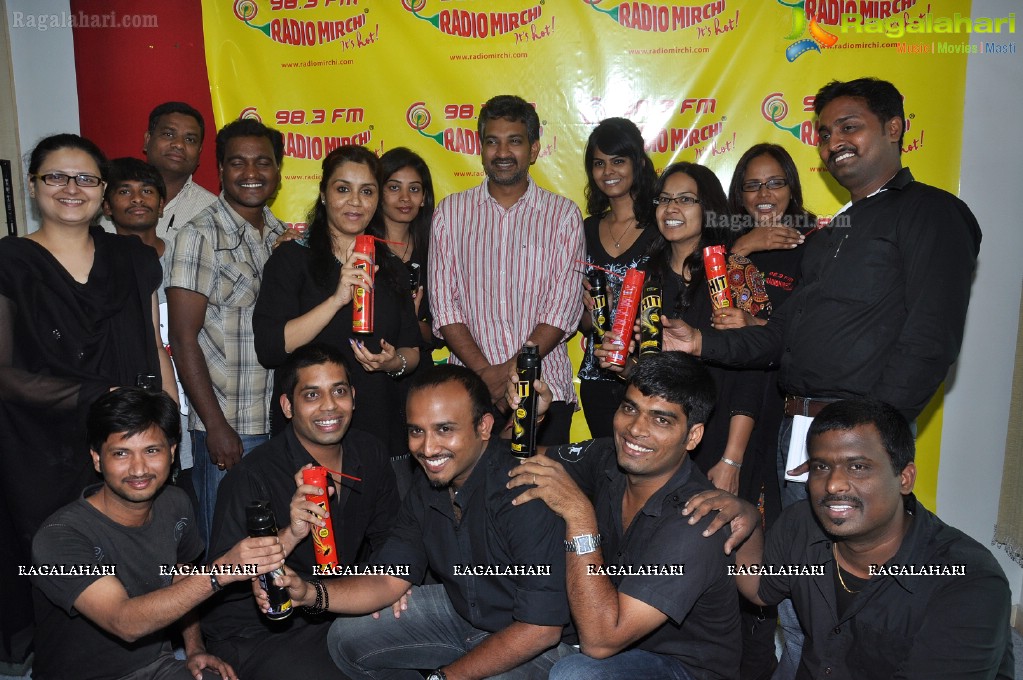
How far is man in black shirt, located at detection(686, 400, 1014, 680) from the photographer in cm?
191

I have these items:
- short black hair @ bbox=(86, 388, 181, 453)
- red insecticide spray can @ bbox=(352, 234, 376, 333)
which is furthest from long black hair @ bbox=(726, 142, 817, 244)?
short black hair @ bbox=(86, 388, 181, 453)

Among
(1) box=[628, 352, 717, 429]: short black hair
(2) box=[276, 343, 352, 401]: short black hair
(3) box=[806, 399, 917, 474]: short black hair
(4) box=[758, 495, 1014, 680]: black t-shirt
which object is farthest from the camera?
(2) box=[276, 343, 352, 401]: short black hair

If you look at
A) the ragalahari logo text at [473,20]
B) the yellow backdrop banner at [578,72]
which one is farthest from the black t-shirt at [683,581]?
the ragalahari logo text at [473,20]

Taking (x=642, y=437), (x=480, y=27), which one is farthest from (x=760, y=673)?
(x=480, y=27)

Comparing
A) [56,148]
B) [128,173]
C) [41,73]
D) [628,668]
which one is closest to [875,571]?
[628,668]

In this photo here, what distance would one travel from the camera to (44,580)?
2.21 meters

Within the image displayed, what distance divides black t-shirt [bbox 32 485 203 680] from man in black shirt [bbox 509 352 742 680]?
4.01ft

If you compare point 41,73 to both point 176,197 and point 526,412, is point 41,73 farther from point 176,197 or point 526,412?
point 526,412

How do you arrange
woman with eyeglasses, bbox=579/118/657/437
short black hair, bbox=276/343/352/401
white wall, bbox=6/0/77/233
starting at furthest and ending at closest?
white wall, bbox=6/0/77/233
woman with eyeglasses, bbox=579/118/657/437
short black hair, bbox=276/343/352/401

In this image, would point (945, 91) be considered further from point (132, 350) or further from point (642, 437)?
point (132, 350)

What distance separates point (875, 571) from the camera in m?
2.11

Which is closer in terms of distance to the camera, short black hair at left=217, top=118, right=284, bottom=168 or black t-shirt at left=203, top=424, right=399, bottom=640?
black t-shirt at left=203, top=424, right=399, bottom=640

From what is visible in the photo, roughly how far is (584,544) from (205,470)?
75.0 inches

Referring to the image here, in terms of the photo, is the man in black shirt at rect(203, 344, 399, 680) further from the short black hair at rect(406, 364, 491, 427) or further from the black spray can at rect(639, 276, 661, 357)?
the black spray can at rect(639, 276, 661, 357)
